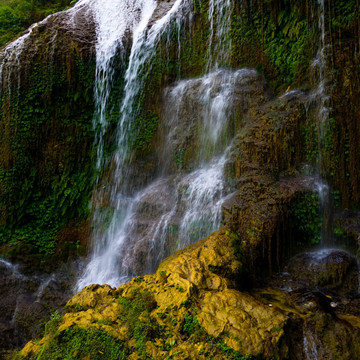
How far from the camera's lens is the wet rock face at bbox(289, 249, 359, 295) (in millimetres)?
5188

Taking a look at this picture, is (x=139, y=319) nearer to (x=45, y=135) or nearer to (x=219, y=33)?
(x=45, y=135)

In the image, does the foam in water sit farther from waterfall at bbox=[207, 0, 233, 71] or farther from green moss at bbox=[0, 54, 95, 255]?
green moss at bbox=[0, 54, 95, 255]

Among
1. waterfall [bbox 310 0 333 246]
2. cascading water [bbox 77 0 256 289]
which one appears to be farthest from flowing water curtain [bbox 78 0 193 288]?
waterfall [bbox 310 0 333 246]

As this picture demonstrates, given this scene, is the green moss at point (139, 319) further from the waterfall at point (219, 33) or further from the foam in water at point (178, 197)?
the waterfall at point (219, 33)

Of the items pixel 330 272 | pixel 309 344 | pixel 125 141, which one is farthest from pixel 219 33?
pixel 309 344

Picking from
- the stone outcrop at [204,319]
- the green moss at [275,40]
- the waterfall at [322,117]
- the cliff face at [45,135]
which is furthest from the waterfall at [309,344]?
the cliff face at [45,135]

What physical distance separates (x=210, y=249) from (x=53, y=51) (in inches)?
336

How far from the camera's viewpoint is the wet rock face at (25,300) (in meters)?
6.71

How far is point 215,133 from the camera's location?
27.0 feet

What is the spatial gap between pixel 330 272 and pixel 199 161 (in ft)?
13.8

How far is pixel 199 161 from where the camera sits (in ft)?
27.0

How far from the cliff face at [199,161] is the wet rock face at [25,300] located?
549mm

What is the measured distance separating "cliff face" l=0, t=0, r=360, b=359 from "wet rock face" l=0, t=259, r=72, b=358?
549mm

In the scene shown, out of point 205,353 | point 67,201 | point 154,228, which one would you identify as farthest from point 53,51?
point 205,353
